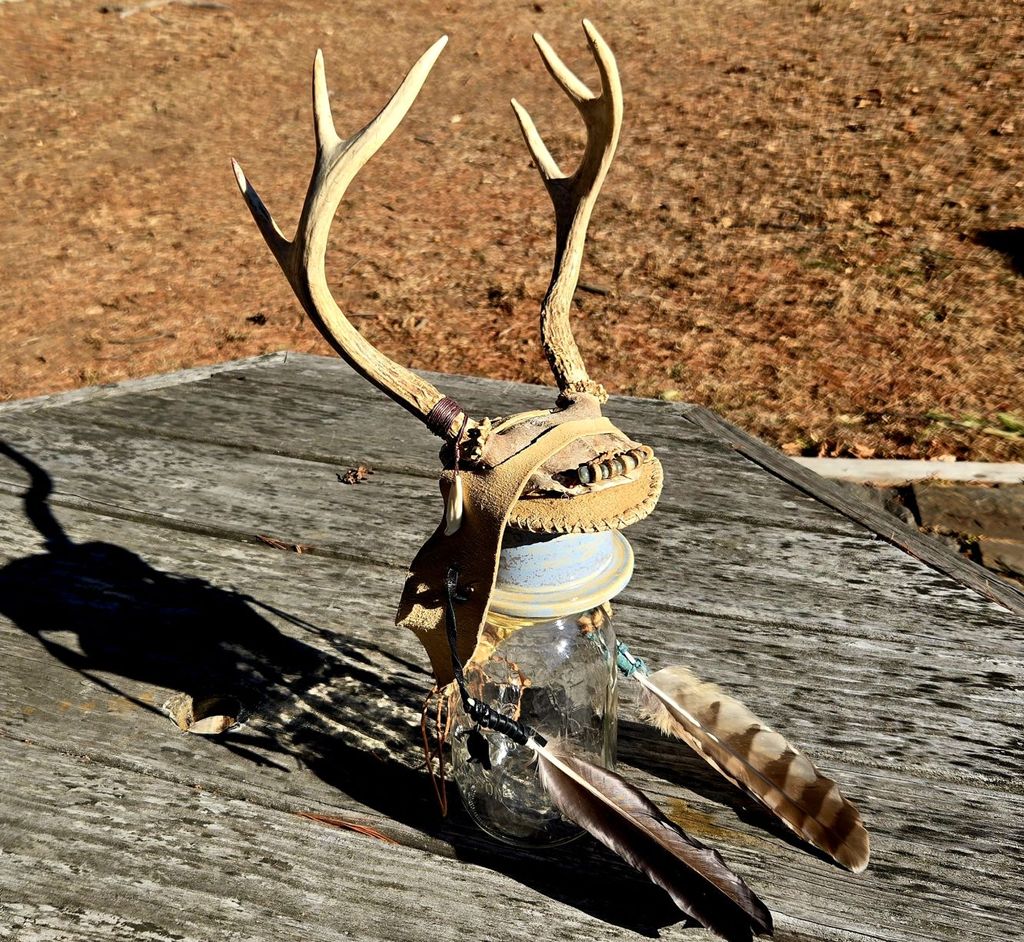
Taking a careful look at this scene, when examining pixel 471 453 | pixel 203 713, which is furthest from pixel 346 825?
pixel 471 453

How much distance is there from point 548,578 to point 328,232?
0.55m

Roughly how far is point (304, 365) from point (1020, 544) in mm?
2580

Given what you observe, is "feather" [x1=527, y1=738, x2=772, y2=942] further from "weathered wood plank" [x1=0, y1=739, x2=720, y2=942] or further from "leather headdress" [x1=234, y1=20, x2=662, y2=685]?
"leather headdress" [x1=234, y1=20, x2=662, y2=685]

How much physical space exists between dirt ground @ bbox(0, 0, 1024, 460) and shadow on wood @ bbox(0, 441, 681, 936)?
326 centimetres

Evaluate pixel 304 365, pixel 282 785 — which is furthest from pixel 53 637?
pixel 304 365

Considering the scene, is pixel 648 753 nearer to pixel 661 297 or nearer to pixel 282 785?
pixel 282 785

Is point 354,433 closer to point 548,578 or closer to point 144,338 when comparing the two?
point 548,578

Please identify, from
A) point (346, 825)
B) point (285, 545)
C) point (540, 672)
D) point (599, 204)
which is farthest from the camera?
point (599, 204)

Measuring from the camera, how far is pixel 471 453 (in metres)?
1.42

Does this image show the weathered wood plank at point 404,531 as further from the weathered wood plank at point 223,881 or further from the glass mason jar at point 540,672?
the weathered wood plank at point 223,881

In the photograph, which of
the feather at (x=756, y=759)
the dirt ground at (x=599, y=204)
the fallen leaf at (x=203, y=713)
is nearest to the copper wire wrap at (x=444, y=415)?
the feather at (x=756, y=759)

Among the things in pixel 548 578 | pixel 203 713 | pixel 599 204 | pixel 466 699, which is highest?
pixel 548 578

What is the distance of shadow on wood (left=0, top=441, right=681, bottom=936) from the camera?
1562mm

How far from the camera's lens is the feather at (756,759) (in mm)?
1586
